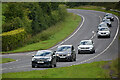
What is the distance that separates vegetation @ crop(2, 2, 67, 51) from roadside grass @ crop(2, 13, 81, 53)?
5.50 ft

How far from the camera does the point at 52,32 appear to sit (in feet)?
219

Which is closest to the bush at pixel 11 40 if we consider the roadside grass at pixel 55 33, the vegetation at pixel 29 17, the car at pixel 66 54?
the vegetation at pixel 29 17

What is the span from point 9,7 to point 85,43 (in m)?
26.8

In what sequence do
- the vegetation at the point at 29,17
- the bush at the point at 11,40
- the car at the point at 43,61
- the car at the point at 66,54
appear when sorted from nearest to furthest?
the car at the point at 43,61, the car at the point at 66,54, the bush at the point at 11,40, the vegetation at the point at 29,17

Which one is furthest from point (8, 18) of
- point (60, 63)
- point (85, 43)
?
point (60, 63)

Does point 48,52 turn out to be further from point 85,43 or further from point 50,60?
point 85,43

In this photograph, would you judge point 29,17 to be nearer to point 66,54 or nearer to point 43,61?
point 66,54

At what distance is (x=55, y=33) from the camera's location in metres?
66.6

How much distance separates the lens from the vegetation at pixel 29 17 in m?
61.1

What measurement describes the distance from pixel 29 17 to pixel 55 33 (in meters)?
6.39

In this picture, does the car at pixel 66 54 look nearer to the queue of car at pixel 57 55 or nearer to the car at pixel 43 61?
the queue of car at pixel 57 55

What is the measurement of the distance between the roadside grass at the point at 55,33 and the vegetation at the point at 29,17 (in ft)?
5.50

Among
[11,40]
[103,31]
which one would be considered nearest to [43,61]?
[11,40]

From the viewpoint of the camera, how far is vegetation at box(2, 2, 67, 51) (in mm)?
61125
